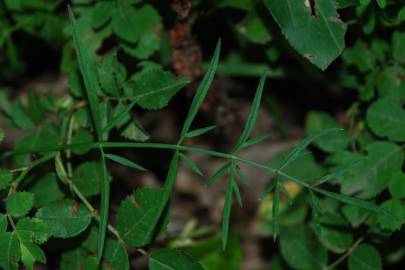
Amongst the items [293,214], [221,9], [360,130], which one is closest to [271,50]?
[221,9]

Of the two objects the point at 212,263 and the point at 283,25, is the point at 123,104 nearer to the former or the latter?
the point at 283,25

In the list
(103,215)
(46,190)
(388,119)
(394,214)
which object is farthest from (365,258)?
(46,190)

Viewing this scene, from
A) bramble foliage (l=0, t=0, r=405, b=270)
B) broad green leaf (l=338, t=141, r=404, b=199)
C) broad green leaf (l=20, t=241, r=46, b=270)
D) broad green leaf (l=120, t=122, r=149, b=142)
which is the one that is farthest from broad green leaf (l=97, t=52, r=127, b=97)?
broad green leaf (l=338, t=141, r=404, b=199)

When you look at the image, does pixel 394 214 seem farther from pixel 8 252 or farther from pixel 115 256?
pixel 8 252

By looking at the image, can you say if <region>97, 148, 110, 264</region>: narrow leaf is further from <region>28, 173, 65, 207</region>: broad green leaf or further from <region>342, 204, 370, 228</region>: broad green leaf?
<region>342, 204, 370, 228</region>: broad green leaf

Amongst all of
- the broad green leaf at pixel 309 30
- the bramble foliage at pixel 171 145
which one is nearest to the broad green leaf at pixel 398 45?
the bramble foliage at pixel 171 145
